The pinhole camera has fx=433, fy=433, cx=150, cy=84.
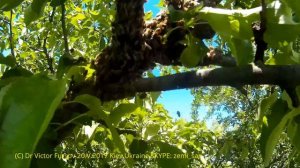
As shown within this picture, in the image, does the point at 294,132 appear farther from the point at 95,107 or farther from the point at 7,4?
the point at 7,4

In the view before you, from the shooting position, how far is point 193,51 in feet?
2.93

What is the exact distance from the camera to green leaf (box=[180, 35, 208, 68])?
89 cm

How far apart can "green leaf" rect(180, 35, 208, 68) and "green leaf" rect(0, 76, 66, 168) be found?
18.7 inches

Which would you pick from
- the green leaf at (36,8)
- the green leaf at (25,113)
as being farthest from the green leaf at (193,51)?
the green leaf at (25,113)

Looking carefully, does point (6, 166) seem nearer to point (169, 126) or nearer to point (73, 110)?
point (73, 110)

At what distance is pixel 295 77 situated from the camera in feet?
2.37

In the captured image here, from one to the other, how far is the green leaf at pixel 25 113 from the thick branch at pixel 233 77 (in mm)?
369

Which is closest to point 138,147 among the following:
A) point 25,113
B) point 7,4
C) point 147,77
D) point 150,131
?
point 150,131

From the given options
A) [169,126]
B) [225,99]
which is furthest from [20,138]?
[225,99]

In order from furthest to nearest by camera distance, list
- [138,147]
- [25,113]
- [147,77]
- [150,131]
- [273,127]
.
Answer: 1. [150,131]
2. [138,147]
3. [147,77]
4. [273,127]
5. [25,113]

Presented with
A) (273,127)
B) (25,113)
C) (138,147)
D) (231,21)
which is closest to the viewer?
(25,113)

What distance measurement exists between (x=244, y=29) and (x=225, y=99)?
841cm

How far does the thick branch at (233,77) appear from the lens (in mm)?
724

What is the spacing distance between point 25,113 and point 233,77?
0.42 metres
